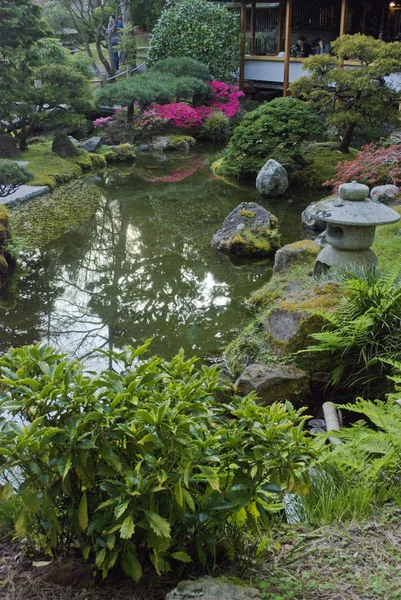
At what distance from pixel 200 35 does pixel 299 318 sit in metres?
17.1

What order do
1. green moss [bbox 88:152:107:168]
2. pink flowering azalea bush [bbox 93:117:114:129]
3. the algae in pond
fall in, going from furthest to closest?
pink flowering azalea bush [bbox 93:117:114:129], green moss [bbox 88:152:107:168], the algae in pond

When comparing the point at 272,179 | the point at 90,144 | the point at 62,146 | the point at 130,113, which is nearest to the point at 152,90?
the point at 130,113

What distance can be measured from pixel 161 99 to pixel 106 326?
13.1 m

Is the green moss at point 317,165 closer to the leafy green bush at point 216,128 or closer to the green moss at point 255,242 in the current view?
the green moss at point 255,242

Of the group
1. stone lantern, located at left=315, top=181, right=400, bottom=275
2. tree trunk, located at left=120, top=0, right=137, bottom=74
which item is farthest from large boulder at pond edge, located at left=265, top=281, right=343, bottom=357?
tree trunk, located at left=120, top=0, right=137, bottom=74

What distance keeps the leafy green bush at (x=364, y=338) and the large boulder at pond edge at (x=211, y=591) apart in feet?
8.93

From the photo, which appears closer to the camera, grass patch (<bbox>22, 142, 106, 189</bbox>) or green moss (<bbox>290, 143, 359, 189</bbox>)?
green moss (<bbox>290, 143, 359, 189</bbox>)

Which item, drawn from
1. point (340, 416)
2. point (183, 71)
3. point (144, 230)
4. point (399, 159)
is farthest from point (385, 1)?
point (340, 416)

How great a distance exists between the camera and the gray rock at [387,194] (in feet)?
34.9

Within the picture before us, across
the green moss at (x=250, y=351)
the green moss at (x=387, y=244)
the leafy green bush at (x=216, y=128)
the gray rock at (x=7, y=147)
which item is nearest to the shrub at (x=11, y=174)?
the gray rock at (x=7, y=147)

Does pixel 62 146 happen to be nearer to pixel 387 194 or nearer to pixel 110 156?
pixel 110 156

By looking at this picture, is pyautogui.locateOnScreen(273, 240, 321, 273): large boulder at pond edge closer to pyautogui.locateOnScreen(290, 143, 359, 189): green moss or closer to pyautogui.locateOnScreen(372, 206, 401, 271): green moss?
pyautogui.locateOnScreen(372, 206, 401, 271): green moss

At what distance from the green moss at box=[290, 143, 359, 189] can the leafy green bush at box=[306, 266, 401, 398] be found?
884cm

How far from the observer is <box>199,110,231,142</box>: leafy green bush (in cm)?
1883
